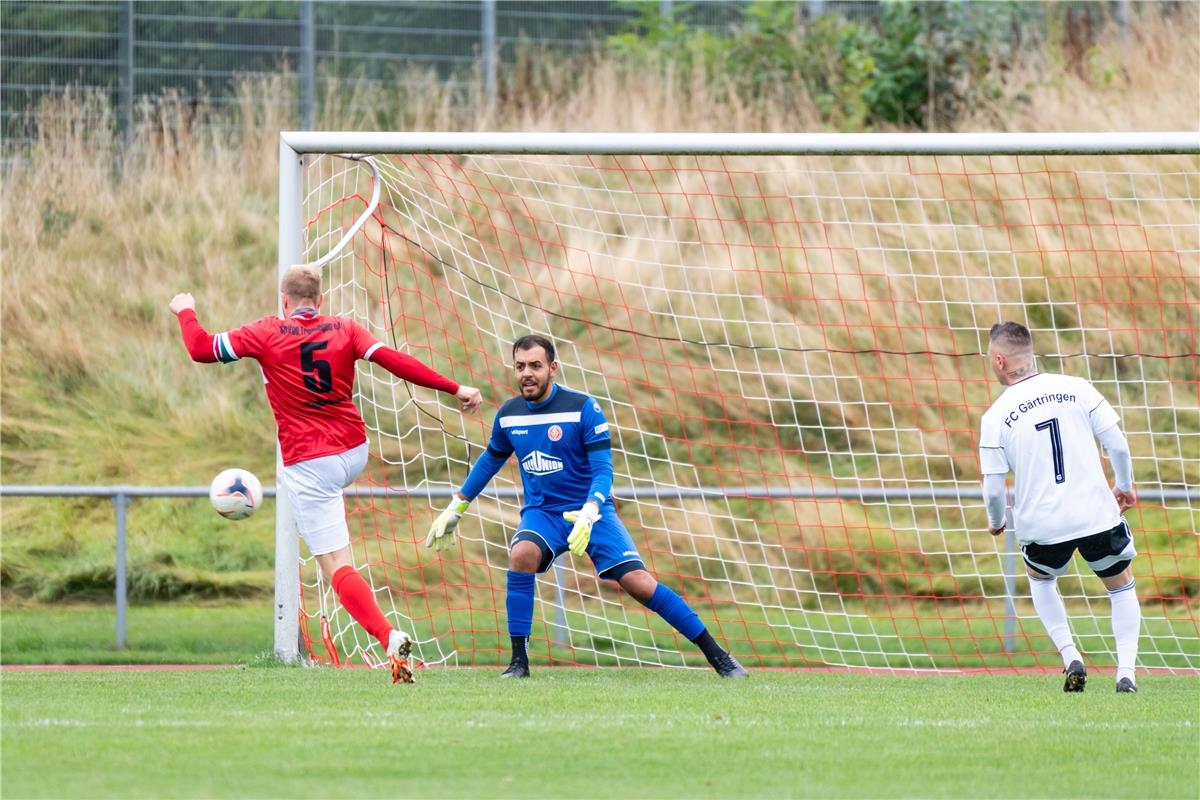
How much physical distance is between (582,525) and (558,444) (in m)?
0.64

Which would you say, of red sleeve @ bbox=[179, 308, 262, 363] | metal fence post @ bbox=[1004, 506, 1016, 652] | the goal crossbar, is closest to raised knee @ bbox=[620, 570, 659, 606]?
red sleeve @ bbox=[179, 308, 262, 363]

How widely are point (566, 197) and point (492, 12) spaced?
18.2ft

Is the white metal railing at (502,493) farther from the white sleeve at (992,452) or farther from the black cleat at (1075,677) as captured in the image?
the black cleat at (1075,677)

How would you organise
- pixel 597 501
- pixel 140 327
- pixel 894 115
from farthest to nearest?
pixel 894 115 < pixel 140 327 < pixel 597 501

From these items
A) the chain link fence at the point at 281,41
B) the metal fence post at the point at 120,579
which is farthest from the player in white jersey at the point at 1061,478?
the chain link fence at the point at 281,41

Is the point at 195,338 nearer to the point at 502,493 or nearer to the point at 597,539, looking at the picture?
the point at 597,539

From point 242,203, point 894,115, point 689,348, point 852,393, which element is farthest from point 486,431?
point 894,115

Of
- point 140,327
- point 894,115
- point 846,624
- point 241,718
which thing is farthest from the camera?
point 894,115

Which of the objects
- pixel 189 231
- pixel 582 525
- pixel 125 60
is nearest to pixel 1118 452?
pixel 582 525

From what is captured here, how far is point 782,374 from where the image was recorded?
1240cm

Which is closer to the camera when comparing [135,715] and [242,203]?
[135,715]

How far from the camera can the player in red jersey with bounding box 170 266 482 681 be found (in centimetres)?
762

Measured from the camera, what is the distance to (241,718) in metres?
6.17

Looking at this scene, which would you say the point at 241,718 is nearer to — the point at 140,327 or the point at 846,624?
the point at 846,624
